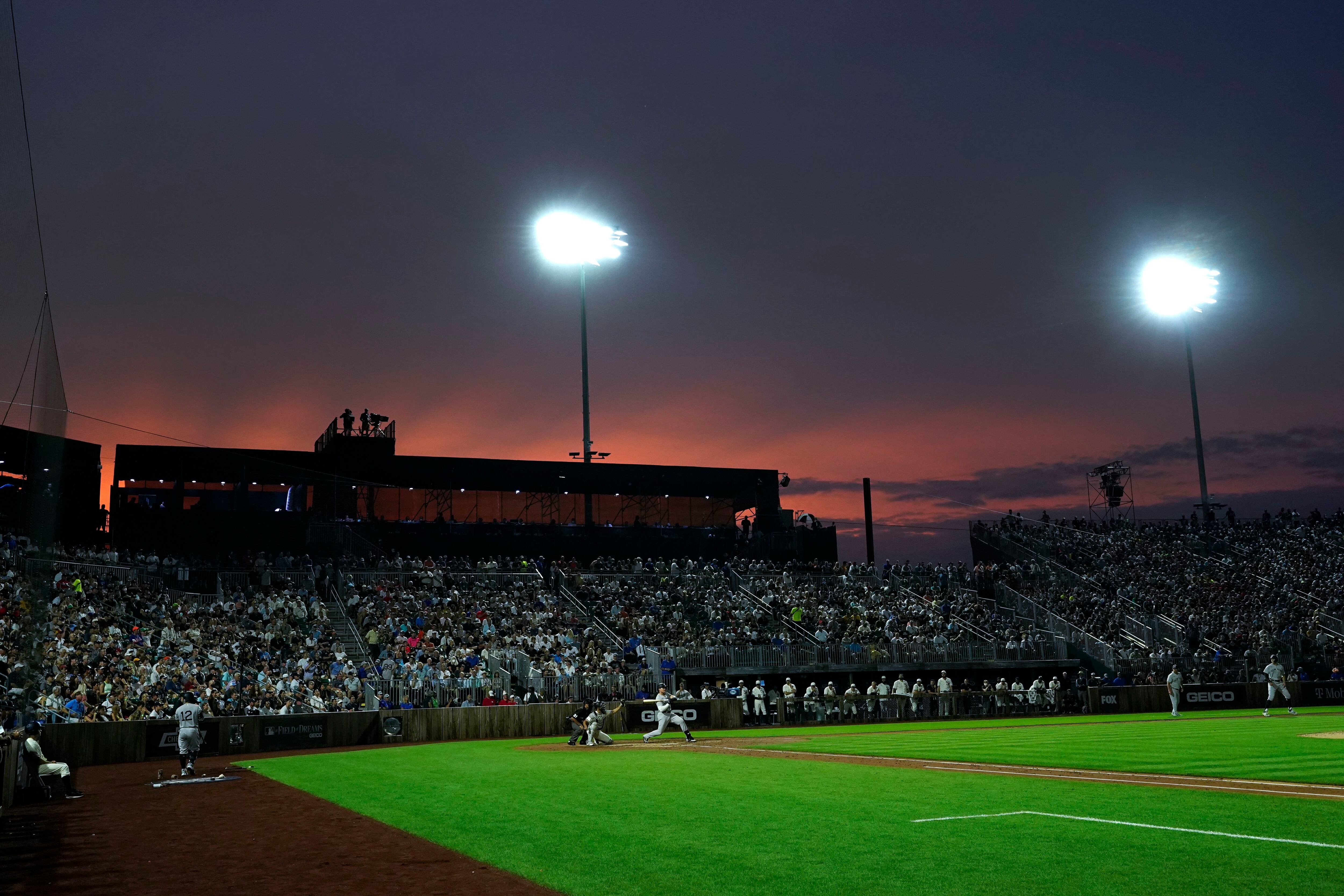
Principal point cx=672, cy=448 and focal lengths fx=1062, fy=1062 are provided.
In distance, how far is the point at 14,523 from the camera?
96.6ft

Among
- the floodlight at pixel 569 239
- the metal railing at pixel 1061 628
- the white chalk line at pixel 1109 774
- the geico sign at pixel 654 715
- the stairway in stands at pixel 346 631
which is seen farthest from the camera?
the floodlight at pixel 569 239

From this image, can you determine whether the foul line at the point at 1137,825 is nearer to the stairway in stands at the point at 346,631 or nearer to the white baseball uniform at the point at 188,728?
the white baseball uniform at the point at 188,728

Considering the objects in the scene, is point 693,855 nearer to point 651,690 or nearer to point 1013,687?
point 651,690

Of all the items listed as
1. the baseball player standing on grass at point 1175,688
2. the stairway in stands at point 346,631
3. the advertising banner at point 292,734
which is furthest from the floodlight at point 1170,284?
the advertising banner at point 292,734

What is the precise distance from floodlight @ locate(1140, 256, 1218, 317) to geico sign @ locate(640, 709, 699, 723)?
40.6m

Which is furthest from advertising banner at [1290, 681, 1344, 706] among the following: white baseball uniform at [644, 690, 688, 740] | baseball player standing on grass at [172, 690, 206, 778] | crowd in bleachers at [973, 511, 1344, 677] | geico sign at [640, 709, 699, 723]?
baseball player standing on grass at [172, 690, 206, 778]

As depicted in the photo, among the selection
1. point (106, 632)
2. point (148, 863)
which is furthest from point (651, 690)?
point (148, 863)

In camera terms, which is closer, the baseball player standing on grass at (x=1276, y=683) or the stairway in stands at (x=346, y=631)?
Result: the baseball player standing on grass at (x=1276, y=683)

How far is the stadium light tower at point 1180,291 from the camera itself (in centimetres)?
6022

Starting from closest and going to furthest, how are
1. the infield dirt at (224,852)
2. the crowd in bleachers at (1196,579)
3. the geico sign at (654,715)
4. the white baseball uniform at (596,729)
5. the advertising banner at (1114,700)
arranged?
the infield dirt at (224,852)
the white baseball uniform at (596,729)
the geico sign at (654,715)
the advertising banner at (1114,700)
the crowd in bleachers at (1196,579)

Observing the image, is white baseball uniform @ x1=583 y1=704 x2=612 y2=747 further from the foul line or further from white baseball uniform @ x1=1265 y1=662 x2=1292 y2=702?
white baseball uniform @ x1=1265 y1=662 x2=1292 y2=702

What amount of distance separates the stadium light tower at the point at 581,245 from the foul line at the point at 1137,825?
4030 cm

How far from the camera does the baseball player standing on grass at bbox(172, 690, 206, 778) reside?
64.9 feet

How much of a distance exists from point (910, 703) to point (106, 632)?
27.4 meters
